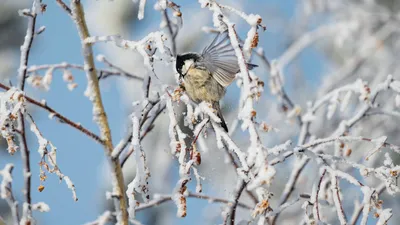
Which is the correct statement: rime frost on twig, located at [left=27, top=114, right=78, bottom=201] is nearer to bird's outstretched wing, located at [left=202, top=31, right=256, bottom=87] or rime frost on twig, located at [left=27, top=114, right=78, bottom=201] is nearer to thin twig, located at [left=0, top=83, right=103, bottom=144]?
thin twig, located at [left=0, top=83, right=103, bottom=144]

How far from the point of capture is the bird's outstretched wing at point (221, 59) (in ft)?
5.55

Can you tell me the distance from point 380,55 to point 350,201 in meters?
1.68

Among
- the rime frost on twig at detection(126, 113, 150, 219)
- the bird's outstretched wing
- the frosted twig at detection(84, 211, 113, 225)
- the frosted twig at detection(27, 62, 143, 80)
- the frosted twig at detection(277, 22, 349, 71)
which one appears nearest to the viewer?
the rime frost on twig at detection(126, 113, 150, 219)

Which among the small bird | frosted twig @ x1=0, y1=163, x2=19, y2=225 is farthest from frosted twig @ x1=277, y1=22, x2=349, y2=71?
frosted twig @ x1=0, y1=163, x2=19, y2=225

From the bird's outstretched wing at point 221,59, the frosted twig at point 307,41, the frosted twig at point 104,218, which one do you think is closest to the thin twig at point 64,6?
the bird's outstretched wing at point 221,59

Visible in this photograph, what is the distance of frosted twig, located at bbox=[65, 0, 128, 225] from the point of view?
1.53 m

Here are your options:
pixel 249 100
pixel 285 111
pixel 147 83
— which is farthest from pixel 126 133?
pixel 285 111

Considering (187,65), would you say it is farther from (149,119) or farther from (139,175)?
(139,175)

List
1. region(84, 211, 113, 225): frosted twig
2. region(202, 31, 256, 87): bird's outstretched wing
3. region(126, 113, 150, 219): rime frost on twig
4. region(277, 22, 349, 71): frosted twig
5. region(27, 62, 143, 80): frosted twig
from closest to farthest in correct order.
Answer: region(126, 113, 150, 219): rime frost on twig < region(84, 211, 113, 225): frosted twig < region(202, 31, 256, 87): bird's outstretched wing < region(27, 62, 143, 80): frosted twig < region(277, 22, 349, 71): frosted twig

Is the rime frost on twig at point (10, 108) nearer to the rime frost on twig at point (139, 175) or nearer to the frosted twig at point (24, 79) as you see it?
the frosted twig at point (24, 79)

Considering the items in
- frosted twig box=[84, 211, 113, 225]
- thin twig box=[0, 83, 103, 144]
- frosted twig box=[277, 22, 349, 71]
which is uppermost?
frosted twig box=[277, 22, 349, 71]

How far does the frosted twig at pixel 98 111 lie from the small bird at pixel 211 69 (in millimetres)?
223

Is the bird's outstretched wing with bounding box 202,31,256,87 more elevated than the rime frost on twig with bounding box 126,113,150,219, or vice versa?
the bird's outstretched wing with bounding box 202,31,256,87

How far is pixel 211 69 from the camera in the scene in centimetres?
182
